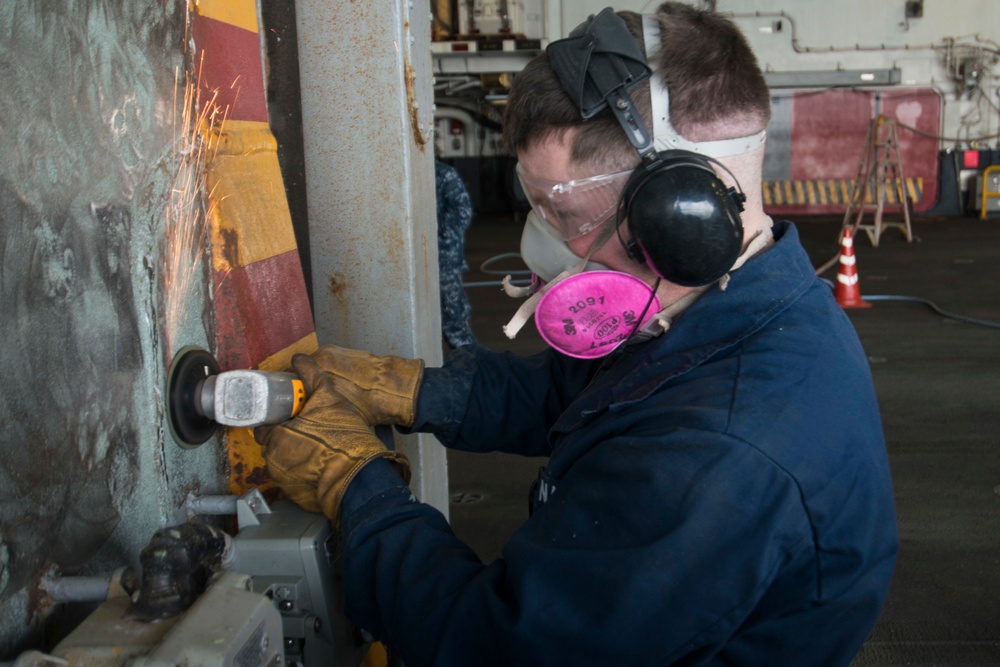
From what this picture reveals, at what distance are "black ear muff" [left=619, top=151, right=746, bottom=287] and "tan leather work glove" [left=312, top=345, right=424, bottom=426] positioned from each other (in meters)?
0.60

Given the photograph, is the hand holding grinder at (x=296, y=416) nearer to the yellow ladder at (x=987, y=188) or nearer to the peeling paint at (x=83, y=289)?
the peeling paint at (x=83, y=289)

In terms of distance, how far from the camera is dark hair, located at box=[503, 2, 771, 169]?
1.22 metres

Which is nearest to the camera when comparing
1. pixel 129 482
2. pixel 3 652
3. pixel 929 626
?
pixel 3 652

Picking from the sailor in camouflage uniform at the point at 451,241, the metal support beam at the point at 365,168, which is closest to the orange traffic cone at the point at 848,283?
the sailor in camouflage uniform at the point at 451,241

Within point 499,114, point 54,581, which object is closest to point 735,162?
point 54,581

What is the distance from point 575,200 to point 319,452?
1.72ft

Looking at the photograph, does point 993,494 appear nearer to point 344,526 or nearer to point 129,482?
point 344,526

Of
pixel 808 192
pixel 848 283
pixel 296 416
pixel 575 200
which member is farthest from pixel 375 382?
pixel 808 192

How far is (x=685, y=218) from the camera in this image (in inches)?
46.0

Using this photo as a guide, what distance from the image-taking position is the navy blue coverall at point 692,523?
103 centimetres

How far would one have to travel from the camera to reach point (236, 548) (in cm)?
126

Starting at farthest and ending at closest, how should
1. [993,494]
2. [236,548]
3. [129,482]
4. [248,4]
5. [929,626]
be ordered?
1. [993,494]
2. [929,626]
3. [248,4]
4. [236,548]
5. [129,482]

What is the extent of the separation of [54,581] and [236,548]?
0.29 m

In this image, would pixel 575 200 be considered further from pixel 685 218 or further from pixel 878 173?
pixel 878 173
